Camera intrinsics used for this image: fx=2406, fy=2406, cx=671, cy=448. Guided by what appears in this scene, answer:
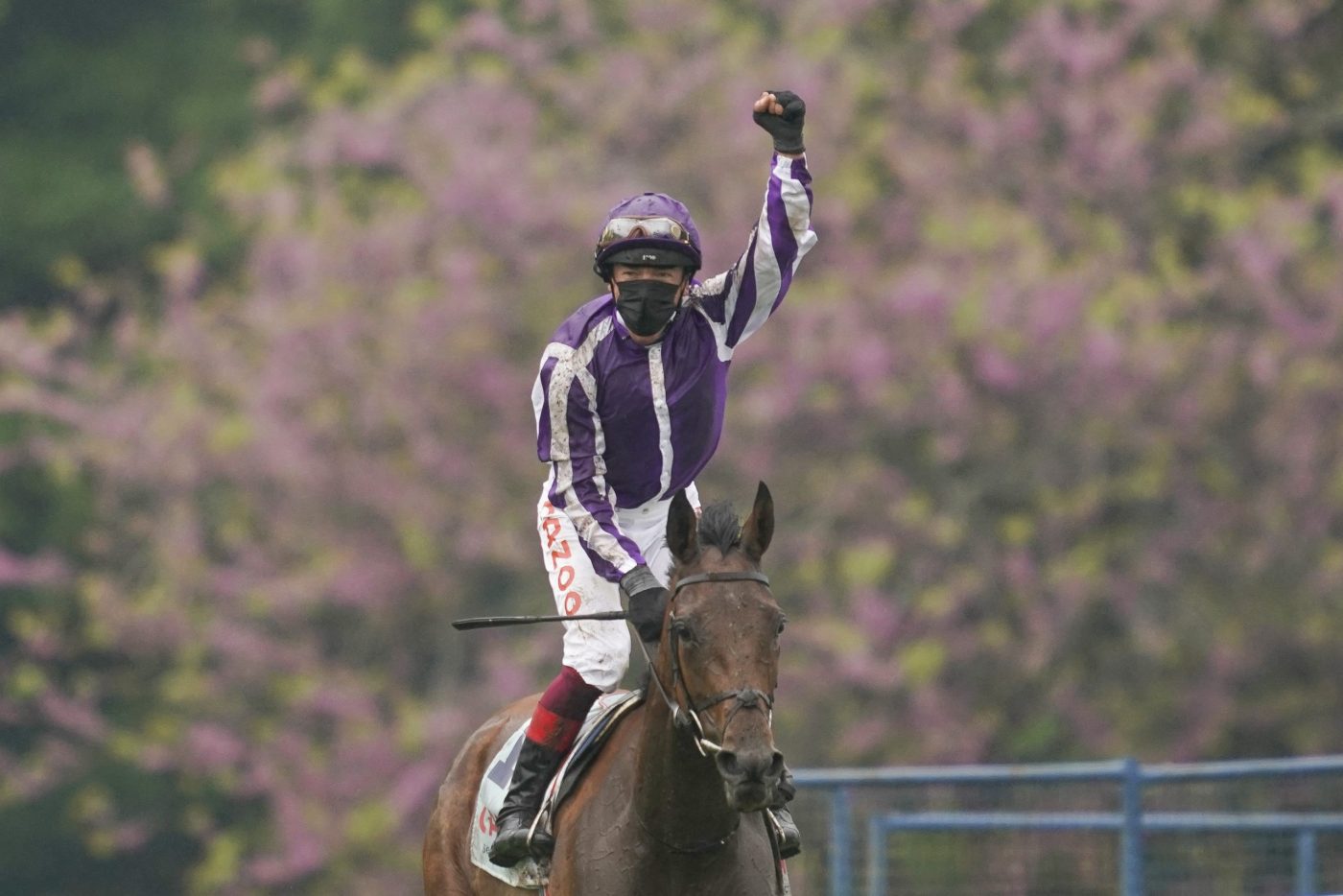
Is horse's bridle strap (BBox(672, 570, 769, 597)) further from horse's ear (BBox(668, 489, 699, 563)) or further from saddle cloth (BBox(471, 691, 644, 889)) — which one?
saddle cloth (BBox(471, 691, 644, 889))

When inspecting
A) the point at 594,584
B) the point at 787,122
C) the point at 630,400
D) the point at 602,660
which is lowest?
the point at 602,660

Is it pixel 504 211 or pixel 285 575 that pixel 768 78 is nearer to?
pixel 504 211

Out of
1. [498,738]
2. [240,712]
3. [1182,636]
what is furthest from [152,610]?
[498,738]

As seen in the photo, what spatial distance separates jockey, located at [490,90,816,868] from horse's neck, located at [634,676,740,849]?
0.42 m

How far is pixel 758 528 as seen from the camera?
242 inches

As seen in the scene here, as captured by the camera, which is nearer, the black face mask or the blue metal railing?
the black face mask

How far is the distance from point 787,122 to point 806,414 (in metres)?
12.5

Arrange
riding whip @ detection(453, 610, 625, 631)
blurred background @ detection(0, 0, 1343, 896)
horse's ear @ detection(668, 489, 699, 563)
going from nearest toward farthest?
horse's ear @ detection(668, 489, 699, 563) → riding whip @ detection(453, 610, 625, 631) → blurred background @ detection(0, 0, 1343, 896)

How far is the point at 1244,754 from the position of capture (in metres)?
19.1

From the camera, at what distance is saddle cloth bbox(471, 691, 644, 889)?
22.5 ft

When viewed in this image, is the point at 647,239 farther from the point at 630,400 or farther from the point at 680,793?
the point at 680,793

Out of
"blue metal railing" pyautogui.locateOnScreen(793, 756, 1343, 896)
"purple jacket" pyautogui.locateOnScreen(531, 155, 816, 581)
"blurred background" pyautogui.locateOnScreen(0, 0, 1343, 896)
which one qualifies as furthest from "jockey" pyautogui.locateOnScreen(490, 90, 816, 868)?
"blurred background" pyautogui.locateOnScreen(0, 0, 1343, 896)

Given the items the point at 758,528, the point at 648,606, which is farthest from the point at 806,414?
the point at 758,528

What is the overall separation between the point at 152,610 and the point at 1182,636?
28.7 ft
